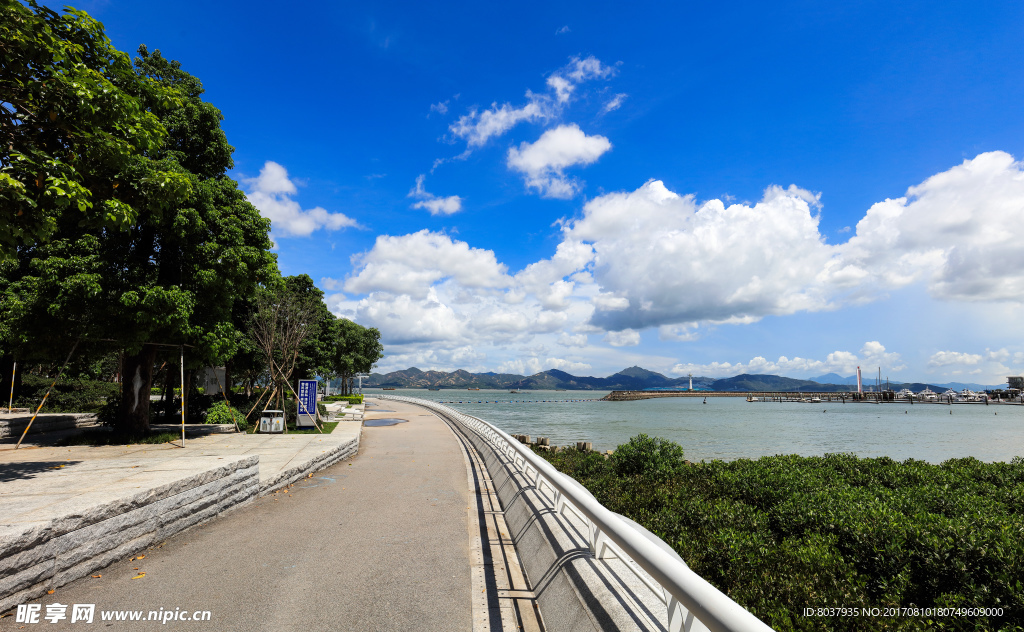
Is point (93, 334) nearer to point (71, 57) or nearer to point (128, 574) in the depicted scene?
point (71, 57)

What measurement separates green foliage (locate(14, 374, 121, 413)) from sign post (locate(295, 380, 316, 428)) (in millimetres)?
9341

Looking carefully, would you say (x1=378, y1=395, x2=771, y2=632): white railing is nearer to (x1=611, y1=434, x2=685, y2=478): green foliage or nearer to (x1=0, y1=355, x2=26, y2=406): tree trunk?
(x1=611, y1=434, x2=685, y2=478): green foliage

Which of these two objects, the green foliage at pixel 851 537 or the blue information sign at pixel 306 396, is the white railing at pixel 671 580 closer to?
the green foliage at pixel 851 537

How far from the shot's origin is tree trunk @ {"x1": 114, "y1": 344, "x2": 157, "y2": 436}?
14750 millimetres

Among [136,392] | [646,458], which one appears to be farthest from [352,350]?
[646,458]

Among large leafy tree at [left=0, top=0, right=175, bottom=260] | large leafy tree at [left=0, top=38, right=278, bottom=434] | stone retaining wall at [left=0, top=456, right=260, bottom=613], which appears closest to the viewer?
stone retaining wall at [left=0, top=456, right=260, bottom=613]

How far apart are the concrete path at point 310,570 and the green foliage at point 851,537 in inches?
108

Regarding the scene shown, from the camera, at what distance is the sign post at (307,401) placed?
64.2 ft

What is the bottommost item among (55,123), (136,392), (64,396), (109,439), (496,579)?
(496,579)

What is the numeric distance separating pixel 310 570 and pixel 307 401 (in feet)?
52.2

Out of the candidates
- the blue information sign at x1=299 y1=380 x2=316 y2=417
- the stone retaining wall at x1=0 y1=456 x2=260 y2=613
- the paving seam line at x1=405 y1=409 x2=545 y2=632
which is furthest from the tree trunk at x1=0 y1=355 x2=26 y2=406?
the paving seam line at x1=405 y1=409 x2=545 y2=632

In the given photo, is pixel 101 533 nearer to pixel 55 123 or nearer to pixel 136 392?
pixel 55 123

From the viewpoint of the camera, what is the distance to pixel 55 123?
7.00m

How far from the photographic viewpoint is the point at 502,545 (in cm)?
627
